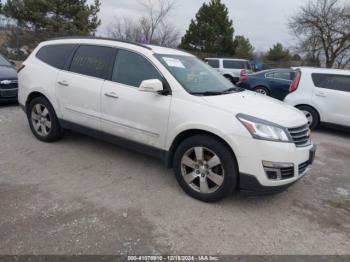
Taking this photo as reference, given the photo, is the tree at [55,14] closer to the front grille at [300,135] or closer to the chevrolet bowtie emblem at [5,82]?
the chevrolet bowtie emblem at [5,82]

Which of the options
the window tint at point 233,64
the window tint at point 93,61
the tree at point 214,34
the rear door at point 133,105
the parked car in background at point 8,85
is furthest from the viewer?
the tree at point 214,34

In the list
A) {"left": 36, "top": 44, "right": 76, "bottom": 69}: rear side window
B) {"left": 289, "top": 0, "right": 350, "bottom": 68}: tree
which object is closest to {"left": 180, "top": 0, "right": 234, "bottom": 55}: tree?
{"left": 289, "top": 0, "right": 350, "bottom": 68}: tree

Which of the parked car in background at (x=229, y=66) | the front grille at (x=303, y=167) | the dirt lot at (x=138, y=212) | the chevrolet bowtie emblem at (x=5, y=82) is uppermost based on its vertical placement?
the parked car in background at (x=229, y=66)

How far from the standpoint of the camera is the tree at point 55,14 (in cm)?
2042

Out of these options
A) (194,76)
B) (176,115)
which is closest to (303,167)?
(176,115)

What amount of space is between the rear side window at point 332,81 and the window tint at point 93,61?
5.22 meters

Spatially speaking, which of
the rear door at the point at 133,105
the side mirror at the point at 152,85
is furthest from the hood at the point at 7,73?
the side mirror at the point at 152,85

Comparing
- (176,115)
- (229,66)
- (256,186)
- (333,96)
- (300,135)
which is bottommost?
(256,186)

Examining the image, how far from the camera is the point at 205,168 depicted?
346 centimetres

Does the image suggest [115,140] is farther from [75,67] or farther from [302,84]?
[302,84]

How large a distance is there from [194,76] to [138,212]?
6.15ft

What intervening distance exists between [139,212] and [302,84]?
19.0 feet

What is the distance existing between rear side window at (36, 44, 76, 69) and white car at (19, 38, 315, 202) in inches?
0.7

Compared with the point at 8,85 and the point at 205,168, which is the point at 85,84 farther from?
the point at 8,85
